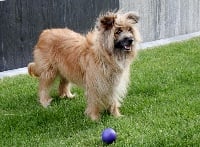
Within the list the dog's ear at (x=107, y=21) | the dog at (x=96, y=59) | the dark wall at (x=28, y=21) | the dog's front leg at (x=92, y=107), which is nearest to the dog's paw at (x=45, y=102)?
the dog at (x=96, y=59)

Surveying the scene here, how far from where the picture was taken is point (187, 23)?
11.6 m

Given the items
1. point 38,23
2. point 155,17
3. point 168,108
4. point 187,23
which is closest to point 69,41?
point 168,108

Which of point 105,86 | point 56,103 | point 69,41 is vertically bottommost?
point 56,103

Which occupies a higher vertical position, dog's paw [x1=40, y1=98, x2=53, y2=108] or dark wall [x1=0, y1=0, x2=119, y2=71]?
dark wall [x1=0, y1=0, x2=119, y2=71]

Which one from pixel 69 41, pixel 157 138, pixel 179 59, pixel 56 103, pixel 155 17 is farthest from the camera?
pixel 155 17

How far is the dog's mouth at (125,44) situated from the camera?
5836 mm

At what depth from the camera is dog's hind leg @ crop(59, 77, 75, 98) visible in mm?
7344

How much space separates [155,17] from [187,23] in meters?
1.04

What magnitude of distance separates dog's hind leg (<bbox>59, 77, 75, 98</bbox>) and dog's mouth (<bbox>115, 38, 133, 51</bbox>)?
5.34ft

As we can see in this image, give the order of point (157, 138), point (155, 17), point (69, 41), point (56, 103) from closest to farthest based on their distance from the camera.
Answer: point (157, 138) < point (69, 41) < point (56, 103) < point (155, 17)

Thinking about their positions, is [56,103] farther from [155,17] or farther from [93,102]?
[155,17]

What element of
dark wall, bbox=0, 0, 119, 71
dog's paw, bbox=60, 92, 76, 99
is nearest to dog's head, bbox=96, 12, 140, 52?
dog's paw, bbox=60, 92, 76, 99

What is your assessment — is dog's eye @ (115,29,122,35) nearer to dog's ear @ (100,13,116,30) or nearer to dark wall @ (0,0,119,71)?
dog's ear @ (100,13,116,30)

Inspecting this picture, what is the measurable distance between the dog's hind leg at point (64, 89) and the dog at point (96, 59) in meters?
0.21
